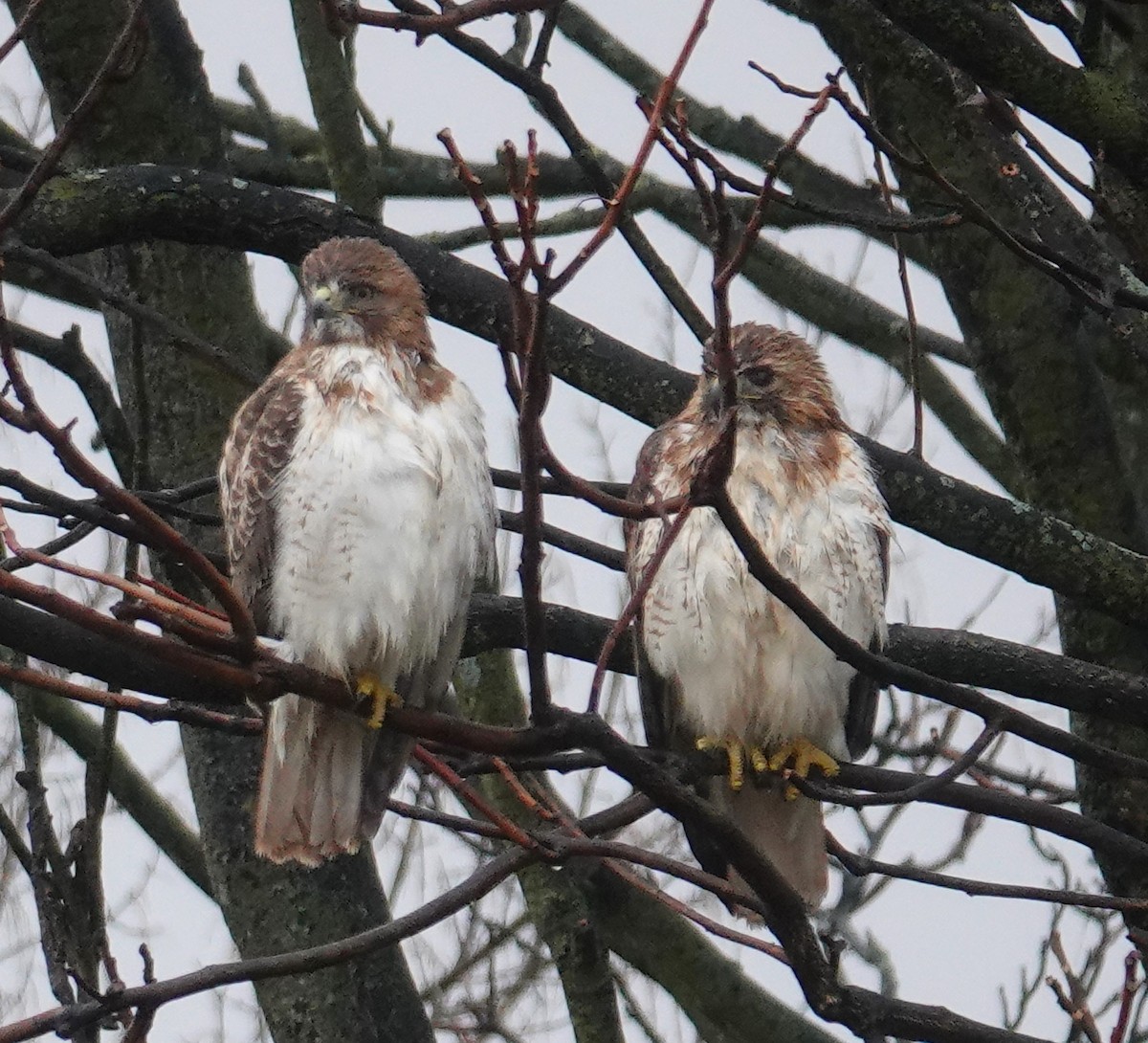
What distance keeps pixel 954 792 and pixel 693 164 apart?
1360 mm

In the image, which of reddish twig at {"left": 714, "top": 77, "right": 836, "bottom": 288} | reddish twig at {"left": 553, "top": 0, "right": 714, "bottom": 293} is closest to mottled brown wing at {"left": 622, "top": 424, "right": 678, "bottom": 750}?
reddish twig at {"left": 714, "top": 77, "right": 836, "bottom": 288}

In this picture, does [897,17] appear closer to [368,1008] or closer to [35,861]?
[35,861]

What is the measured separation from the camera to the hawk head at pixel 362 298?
4.66m

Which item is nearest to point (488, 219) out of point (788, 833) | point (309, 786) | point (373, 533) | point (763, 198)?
point (763, 198)

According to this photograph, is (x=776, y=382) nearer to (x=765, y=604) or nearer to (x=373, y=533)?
(x=765, y=604)

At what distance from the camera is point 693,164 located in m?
2.94

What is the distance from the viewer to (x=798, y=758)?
4.64m

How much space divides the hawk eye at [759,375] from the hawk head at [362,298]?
902mm

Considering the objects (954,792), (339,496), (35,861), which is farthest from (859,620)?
(35,861)

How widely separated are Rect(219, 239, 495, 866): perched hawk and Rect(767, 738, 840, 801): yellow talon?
91 cm

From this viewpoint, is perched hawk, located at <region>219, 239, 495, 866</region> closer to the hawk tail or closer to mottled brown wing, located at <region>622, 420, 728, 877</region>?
the hawk tail

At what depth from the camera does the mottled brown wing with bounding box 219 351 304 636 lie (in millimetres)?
4254

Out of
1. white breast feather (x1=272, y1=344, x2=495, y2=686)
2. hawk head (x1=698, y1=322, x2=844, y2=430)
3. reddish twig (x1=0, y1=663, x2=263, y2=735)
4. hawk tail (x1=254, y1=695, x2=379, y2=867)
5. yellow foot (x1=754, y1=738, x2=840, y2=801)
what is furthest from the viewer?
hawk head (x1=698, y1=322, x2=844, y2=430)

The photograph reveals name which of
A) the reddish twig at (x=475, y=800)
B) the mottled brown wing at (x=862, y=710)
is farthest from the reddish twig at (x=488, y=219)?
the mottled brown wing at (x=862, y=710)
